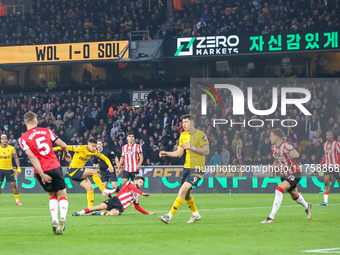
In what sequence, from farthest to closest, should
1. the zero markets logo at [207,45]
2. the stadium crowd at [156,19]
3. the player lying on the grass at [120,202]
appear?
the zero markets logo at [207,45] < the stadium crowd at [156,19] < the player lying on the grass at [120,202]

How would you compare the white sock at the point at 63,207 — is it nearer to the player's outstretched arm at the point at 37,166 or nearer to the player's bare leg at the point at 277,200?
the player's outstretched arm at the point at 37,166

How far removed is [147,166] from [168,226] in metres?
14.5

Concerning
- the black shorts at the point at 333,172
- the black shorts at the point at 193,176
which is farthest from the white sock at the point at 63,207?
the black shorts at the point at 333,172

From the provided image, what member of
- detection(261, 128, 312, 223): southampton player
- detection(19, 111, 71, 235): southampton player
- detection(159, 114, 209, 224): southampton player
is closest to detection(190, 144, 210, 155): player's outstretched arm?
detection(159, 114, 209, 224): southampton player

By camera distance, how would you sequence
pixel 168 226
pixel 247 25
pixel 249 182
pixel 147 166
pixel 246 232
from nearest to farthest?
1. pixel 246 232
2. pixel 168 226
3. pixel 249 182
4. pixel 147 166
5. pixel 247 25

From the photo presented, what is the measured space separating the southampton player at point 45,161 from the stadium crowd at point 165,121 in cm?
1548

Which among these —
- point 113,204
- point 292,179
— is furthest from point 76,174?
point 292,179

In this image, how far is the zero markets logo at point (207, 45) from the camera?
30.0m

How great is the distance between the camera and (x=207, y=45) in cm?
3038

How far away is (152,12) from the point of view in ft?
110

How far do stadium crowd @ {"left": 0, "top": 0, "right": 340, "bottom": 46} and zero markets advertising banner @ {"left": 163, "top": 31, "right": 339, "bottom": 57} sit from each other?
389 millimetres

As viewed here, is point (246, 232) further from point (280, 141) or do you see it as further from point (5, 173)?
point (5, 173)

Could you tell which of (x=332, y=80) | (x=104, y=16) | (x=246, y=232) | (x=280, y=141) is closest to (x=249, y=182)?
(x=332, y=80)

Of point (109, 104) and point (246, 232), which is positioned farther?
point (109, 104)
